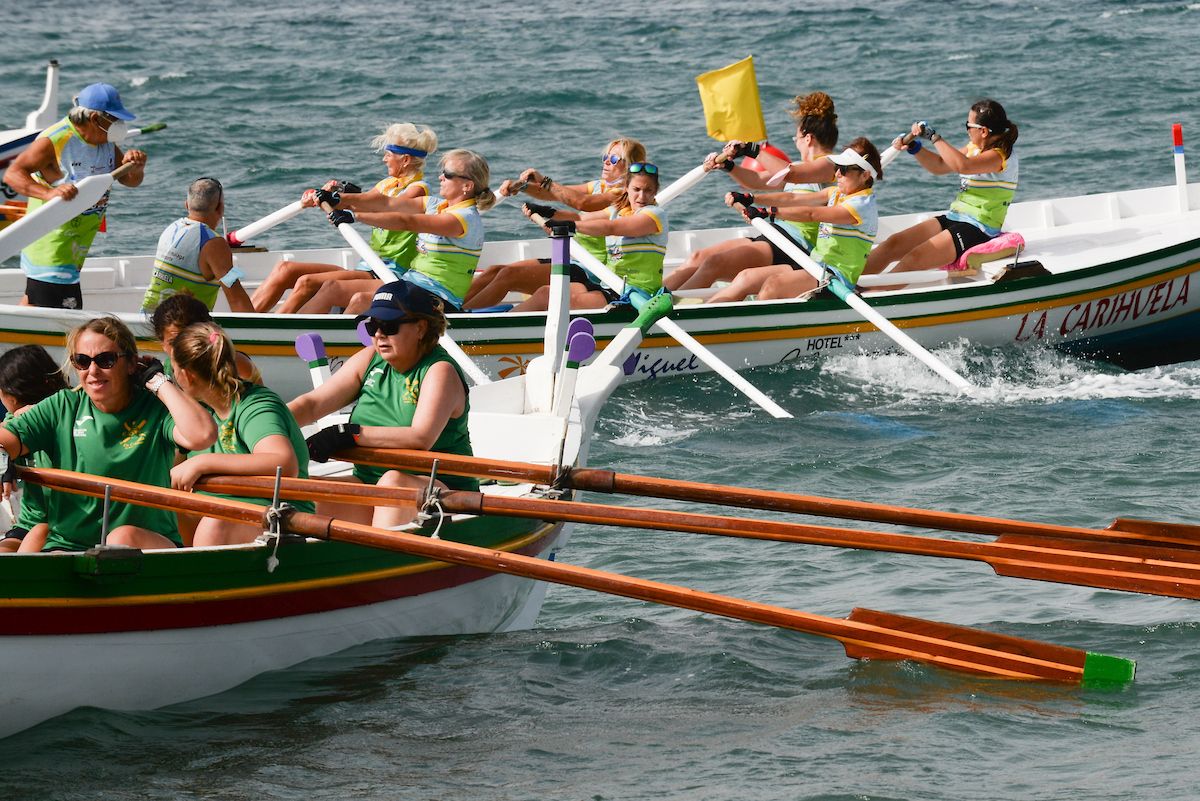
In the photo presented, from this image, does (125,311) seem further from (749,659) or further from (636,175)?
(749,659)

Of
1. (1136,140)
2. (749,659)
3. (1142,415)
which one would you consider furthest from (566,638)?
(1136,140)

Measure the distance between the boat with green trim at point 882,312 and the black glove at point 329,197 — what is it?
2.76 feet

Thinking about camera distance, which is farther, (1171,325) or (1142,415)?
(1171,325)

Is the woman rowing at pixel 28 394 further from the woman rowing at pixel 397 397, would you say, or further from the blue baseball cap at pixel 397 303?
the blue baseball cap at pixel 397 303

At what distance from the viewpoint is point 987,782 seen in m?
5.34

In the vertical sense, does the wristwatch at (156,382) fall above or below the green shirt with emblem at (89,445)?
above

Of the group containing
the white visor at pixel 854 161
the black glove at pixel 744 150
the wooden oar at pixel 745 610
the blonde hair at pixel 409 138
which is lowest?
the wooden oar at pixel 745 610

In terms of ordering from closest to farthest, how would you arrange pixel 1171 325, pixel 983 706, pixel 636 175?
1. pixel 983 706
2. pixel 636 175
3. pixel 1171 325

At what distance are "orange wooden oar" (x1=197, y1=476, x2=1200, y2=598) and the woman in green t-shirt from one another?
6 cm

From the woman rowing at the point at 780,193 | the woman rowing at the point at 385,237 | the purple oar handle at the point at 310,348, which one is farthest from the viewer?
the woman rowing at the point at 780,193

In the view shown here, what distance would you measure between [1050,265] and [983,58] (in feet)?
47.1

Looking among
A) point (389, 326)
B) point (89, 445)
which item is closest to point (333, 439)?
point (389, 326)

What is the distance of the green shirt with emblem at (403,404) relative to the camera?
6.35 m

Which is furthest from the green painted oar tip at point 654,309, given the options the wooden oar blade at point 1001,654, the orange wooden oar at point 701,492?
the wooden oar blade at point 1001,654
